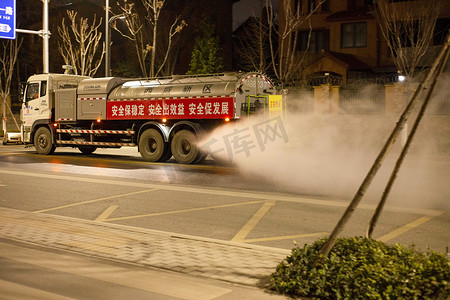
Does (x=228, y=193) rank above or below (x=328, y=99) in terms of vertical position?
below

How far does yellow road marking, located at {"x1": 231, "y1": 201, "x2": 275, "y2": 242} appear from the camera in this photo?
27.4 ft

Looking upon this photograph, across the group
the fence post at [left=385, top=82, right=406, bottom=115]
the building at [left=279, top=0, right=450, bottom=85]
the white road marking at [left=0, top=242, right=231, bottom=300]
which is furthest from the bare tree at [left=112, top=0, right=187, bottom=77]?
the white road marking at [left=0, top=242, right=231, bottom=300]

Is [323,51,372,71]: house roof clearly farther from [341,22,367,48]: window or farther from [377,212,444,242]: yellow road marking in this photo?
[377,212,444,242]: yellow road marking

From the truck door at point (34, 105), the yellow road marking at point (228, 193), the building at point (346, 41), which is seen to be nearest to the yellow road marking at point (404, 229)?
the yellow road marking at point (228, 193)

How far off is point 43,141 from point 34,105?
5.07 ft

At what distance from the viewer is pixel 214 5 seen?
4962 cm

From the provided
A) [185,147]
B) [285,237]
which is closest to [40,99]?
[185,147]

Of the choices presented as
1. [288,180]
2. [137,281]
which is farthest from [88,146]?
[137,281]

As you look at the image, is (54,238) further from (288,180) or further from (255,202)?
(288,180)

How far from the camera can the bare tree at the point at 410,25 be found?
28062mm

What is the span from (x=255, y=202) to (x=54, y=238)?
4588mm

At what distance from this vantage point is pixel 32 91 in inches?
921

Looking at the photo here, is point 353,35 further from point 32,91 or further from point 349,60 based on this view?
point 32,91

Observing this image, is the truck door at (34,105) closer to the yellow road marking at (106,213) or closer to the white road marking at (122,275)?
the yellow road marking at (106,213)
